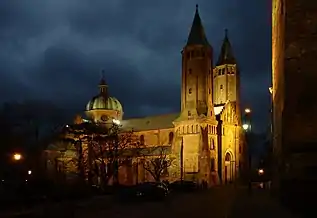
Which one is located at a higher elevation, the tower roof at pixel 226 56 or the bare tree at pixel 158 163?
the tower roof at pixel 226 56

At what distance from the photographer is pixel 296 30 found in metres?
29.4

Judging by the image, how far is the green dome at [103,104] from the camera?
115875 mm

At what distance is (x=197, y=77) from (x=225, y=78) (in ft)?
53.6

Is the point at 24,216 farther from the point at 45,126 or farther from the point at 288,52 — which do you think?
the point at 45,126

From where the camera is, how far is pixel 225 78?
4306 inches

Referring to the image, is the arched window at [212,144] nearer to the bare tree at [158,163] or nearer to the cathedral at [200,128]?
the cathedral at [200,128]

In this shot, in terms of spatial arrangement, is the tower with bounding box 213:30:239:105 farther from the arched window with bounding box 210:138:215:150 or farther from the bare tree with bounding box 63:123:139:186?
the bare tree with bounding box 63:123:139:186

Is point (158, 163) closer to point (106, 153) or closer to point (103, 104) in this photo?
point (106, 153)

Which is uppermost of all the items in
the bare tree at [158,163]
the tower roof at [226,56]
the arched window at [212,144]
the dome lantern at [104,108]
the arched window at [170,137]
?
the tower roof at [226,56]

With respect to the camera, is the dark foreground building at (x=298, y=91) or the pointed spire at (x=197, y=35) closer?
the dark foreground building at (x=298, y=91)

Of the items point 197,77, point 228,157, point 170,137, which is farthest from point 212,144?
point 170,137

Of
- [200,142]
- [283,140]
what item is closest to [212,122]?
[200,142]

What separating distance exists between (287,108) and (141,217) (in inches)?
400

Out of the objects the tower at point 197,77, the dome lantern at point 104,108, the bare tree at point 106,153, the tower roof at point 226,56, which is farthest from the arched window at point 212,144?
the dome lantern at point 104,108
